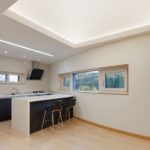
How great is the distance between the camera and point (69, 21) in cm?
335

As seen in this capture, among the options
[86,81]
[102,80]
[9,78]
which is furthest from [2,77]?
[102,80]

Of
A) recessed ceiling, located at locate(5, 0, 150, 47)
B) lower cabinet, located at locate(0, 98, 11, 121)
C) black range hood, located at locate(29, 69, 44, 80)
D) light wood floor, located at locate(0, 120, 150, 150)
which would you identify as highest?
recessed ceiling, located at locate(5, 0, 150, 47)

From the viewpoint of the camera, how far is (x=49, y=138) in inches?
122

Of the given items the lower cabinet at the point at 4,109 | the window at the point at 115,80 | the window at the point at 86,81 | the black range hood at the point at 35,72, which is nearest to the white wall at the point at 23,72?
the black range hood at the point at 35,72

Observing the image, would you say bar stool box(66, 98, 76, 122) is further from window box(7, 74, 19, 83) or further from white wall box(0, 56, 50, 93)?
window box(7, 74, 19, 83)

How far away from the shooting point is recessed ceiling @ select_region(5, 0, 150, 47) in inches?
103

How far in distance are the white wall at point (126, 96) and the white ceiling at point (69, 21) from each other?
0.35m

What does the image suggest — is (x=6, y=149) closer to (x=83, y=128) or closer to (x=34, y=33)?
(x=83, y=128)

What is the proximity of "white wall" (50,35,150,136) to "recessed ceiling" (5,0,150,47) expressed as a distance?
18.2 inches

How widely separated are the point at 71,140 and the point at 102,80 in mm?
2067

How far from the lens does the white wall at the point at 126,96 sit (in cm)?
309

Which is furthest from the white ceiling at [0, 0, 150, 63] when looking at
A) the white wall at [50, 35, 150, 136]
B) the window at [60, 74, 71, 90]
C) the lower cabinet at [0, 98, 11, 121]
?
the window at [60, 74, 71, 90]

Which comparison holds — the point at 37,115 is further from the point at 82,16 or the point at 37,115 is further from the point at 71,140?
the point at 82,16

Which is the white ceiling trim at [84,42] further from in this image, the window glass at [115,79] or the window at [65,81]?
the window at [65,81]
